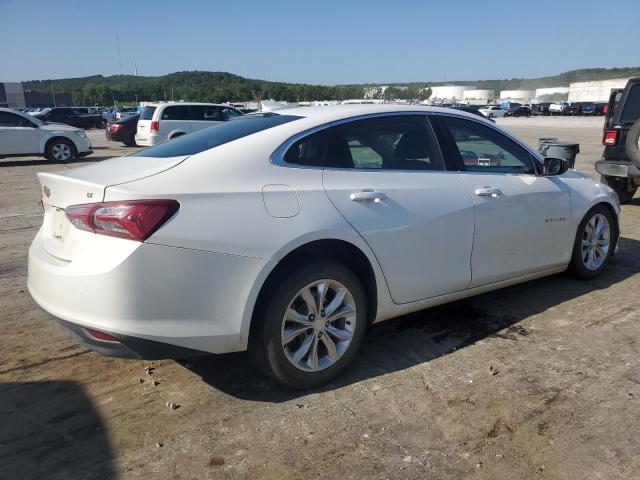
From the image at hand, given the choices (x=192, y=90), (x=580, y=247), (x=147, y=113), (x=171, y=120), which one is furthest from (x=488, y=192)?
(x=192, y=90)

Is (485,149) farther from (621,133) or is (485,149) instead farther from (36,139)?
(36,139)

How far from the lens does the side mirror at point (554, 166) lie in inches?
175

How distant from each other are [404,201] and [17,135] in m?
15.3

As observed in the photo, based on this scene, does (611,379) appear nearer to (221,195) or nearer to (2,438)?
(221,195)

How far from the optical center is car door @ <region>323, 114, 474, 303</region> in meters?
3.24

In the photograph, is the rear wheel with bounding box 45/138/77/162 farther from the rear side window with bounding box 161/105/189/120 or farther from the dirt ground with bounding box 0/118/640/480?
the dirt ground with bounding box 0/118/640/480

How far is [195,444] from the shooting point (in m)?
2.67

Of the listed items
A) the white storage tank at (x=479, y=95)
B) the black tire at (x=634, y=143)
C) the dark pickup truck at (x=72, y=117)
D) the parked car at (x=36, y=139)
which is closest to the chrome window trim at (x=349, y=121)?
the black tire at (x=634, y=143)

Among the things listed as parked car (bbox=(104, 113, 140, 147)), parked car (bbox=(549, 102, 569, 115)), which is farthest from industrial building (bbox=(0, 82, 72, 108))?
parked car (bbox=(104, 113, 140, 147))

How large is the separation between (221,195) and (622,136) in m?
7.04

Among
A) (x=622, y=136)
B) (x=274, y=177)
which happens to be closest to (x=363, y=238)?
(x=274, y=177)

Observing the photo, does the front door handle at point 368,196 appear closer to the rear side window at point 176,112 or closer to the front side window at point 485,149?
the front side window at point 485,149

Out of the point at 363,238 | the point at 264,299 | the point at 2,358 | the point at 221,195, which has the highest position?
the point at 221,195

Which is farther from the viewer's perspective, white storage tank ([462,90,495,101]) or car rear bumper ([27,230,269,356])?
white storage tank ([462,90,495,101])
